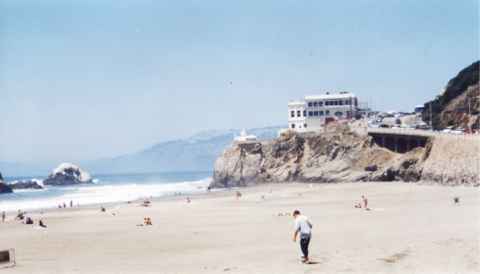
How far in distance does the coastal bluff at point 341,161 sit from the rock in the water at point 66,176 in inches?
3154

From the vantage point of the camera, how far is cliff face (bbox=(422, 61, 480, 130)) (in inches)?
2859

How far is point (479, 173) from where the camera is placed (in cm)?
5069

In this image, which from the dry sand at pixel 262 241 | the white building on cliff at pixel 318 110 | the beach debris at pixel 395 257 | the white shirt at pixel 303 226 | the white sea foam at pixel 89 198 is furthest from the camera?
the white building on cliff at pixel 318 110

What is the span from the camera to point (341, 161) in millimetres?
77250

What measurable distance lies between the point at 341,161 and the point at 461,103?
Answer: 575 inches

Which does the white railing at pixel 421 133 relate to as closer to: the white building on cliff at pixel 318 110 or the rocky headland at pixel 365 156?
the rocky headland at pixel 365 156

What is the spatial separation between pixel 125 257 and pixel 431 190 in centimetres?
3323

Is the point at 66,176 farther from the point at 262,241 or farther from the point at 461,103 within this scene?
the point at 262,241

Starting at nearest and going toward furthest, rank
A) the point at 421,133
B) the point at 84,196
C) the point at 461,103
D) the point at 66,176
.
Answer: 1. the point at 421,133
2. the point at 461,103
3. the point at 84,196
4. the point at 66,176

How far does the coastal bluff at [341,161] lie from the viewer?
5553 cm

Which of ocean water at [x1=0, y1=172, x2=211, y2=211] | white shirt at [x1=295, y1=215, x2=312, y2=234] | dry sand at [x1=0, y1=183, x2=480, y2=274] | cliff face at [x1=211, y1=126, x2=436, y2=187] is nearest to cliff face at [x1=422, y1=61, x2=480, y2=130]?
cliff face at [x1=211, y1=126, x2=436, y2=187]

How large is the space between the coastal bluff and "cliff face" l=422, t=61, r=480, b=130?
27.8ft

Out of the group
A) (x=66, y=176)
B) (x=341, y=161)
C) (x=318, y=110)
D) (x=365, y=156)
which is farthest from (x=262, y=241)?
(x=66, y=176)

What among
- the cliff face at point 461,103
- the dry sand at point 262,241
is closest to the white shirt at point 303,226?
the dry sand at point 262,241
